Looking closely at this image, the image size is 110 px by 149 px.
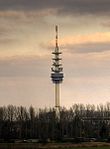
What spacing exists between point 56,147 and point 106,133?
38143 millimetres

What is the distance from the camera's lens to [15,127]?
9588cm

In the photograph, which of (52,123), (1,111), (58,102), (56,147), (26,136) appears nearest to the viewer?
(56,147)

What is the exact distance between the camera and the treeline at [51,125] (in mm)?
92875

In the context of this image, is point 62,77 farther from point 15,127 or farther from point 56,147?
point 56,147

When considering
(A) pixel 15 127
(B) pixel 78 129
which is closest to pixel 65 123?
(B) pixel 78 129

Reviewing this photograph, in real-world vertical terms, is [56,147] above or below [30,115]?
below

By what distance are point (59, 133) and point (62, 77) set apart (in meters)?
53.7

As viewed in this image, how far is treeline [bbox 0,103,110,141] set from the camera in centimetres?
9288

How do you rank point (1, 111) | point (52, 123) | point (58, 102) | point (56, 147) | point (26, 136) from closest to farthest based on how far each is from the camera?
point (56, 147), point (26, 136), point (52, 123), point (1, 111), point (58, 102)

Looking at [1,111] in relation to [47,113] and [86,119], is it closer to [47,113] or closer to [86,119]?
[47,113]

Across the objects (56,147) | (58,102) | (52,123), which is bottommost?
(56,147)

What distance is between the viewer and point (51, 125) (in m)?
97.5

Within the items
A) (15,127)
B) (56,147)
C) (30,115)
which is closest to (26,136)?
(15,127)

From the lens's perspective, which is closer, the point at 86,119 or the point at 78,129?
the point at 78,129
